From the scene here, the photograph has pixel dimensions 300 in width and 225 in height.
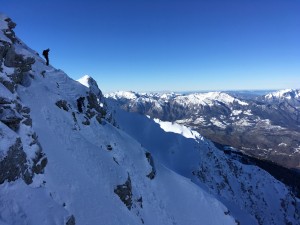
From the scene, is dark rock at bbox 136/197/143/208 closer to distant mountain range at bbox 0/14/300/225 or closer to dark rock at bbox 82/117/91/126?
distant mountain range at bbox 0/14/300/225

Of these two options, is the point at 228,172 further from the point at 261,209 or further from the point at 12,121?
the point at 12,121

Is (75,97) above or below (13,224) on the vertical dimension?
above

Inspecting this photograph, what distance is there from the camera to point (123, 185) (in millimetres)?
36219

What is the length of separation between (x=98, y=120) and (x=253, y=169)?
113240 millimetres

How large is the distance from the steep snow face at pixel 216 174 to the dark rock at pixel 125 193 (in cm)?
4959

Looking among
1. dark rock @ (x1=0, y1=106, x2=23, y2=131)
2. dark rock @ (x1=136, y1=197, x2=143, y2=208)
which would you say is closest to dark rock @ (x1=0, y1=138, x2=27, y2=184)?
dark rock @ (x1=0, y1=106, x2=23, y2=131)

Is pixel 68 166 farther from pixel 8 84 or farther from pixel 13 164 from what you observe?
pixel 8 84

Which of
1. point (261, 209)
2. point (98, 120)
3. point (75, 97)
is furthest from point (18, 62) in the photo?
point (261, 209)

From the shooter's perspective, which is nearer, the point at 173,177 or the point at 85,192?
the point at 85,192

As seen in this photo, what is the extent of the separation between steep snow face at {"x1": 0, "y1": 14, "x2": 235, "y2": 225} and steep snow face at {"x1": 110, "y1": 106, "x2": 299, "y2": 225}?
3432 centimetres

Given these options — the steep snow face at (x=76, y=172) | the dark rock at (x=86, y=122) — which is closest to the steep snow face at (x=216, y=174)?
the steep snow face at (x=76, y=172)

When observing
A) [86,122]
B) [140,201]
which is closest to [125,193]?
[140,201]

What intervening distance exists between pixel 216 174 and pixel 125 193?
2945 inches

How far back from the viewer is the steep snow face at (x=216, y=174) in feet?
304
